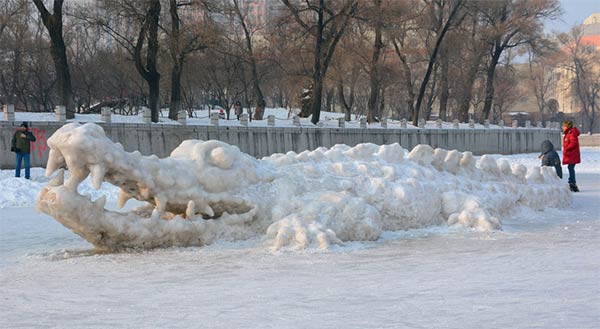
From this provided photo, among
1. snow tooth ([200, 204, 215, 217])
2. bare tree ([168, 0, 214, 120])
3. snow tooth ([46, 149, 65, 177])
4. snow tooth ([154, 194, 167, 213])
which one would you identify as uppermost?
bare tree ([168, 0, 214, 120])

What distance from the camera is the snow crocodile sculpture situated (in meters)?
6.77

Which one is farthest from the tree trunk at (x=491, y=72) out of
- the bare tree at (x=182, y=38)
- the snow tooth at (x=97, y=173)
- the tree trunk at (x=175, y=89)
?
the snow tooth at (x=97, y=173)

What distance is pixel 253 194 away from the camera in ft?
25.3

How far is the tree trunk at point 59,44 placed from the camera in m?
25.6

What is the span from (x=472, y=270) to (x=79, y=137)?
3668 mm

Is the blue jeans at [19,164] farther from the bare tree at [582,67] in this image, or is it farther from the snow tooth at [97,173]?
the bare tree at [582,67]

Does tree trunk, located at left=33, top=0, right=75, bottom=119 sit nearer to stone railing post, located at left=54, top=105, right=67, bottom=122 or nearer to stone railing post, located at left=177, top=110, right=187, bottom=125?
stone railing post, located at left=54, top=105, right=67, bottom=122

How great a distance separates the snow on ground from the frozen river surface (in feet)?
0.03

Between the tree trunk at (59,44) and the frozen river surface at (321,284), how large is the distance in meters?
19.1

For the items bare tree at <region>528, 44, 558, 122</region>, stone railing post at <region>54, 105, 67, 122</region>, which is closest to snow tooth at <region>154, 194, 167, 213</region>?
stone railing post at <region>54, 105, 67, 122</region>

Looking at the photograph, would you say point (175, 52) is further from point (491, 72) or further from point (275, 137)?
point (491, 72)

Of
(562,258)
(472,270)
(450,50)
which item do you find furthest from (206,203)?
(450,50)

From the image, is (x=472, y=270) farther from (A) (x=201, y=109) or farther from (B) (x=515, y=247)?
(A) (x=201, y=109)

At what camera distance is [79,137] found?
654 centimetres
